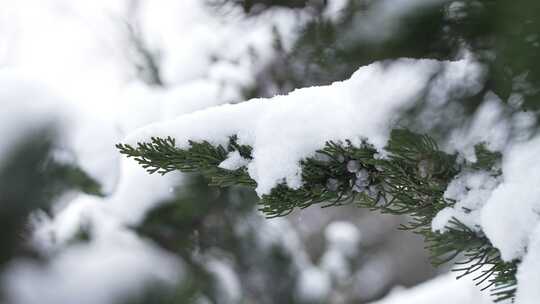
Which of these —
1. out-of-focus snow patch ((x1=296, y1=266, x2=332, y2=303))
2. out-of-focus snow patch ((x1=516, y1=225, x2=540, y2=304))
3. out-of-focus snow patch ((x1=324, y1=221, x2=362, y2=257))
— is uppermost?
out-of-focus snow patch ((x1=324, y1=221, x2=362, y2=257))

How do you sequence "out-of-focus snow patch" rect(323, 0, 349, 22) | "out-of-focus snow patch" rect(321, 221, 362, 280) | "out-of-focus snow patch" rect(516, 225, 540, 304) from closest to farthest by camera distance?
"out-of-focus snow patch" rect(516, 225, 540, 304) → "out-of-focus snow patch" rect(323, 0, 349, 22) → "out-of-focus snow patch" rect(321, 221, 362, 280)

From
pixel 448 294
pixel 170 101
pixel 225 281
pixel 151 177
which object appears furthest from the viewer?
pixel 170 101

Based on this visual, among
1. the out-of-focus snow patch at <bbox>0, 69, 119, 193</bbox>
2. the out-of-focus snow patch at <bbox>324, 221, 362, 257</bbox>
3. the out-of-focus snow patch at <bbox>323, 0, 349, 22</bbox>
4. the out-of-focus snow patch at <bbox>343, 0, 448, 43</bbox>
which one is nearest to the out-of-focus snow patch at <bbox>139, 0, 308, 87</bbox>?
the out-of-focus snow patch at <bbox>323, 0, 349, 22</bbox>

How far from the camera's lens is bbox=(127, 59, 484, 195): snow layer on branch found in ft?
2.13

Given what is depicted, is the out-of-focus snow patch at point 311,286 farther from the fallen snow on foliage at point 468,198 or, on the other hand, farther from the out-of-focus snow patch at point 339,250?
the fallen snow on foliage at point 468,198

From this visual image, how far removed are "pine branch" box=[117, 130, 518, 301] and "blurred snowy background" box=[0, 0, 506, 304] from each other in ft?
2.04

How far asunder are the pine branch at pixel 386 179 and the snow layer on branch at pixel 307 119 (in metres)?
0.01

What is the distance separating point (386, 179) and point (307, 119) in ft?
0.40

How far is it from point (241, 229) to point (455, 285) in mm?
804

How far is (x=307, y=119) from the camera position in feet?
2.28

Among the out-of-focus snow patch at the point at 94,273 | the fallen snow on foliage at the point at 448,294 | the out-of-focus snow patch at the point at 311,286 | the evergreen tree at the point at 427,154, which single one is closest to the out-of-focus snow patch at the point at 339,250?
the out-of-focus snow patch at the point at 311,286

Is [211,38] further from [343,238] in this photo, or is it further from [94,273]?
[343,238]

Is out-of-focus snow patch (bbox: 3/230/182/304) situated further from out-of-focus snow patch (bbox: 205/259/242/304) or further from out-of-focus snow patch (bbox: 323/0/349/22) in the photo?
out-of-focus snow patch (bbox: 323/0/349/22)

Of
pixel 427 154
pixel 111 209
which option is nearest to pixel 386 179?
pixel 427 154
